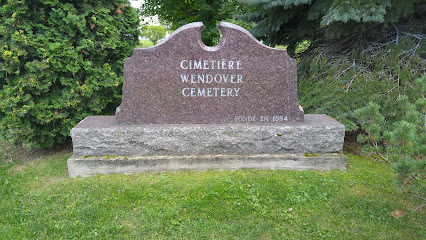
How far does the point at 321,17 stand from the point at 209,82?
262cm

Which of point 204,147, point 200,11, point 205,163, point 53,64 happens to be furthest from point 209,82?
point 200,11

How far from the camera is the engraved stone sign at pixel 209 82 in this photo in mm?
4051

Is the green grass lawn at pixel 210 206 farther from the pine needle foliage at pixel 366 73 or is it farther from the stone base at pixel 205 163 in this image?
the pine needle foliage at pixel 366 73

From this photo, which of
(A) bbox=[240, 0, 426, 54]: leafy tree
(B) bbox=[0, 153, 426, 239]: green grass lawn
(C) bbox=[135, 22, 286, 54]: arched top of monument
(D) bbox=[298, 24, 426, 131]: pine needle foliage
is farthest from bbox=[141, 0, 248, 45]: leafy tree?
(B) bbox=[0, 153, 426, 239]: green grass lawn

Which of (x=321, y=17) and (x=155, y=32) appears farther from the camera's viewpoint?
(x=155, y=32)

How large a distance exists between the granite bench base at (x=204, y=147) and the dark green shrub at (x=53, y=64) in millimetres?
914

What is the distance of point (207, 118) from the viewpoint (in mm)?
4188

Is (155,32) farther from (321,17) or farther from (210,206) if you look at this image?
(210,206)

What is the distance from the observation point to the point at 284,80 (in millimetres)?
4137

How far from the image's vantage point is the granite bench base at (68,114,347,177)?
395 centimetres

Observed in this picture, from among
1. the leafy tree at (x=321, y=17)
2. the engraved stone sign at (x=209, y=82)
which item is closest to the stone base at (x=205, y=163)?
the engraved stone sign at (x=209, y=82)

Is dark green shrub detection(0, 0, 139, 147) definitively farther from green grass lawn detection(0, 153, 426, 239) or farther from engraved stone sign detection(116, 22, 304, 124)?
engraved stone sign detection(116, 22, 304, 124)

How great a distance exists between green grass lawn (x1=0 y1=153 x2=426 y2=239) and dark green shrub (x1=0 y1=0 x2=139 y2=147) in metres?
0.91

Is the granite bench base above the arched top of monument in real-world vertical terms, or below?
below
